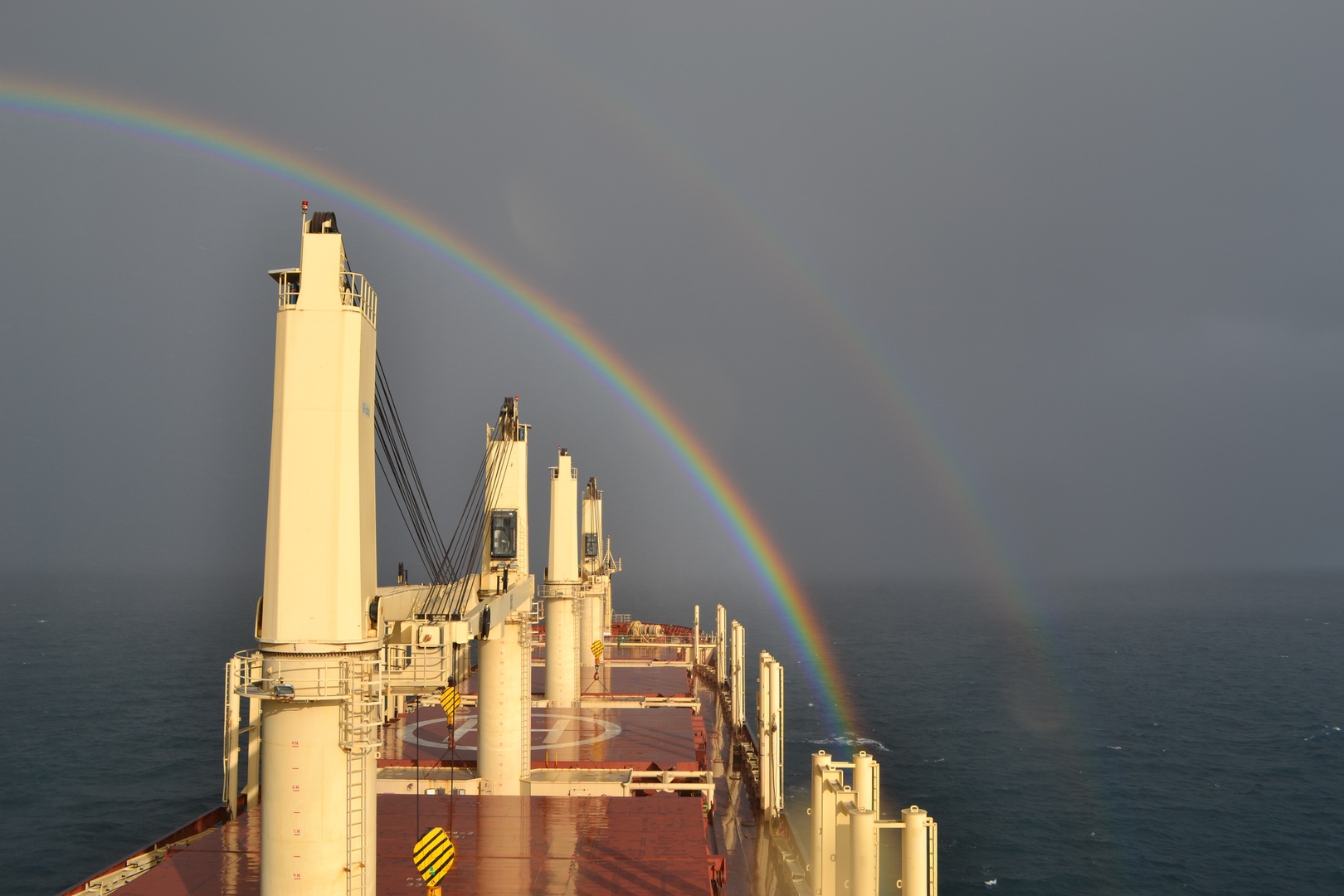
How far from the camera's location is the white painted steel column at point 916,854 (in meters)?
18.1

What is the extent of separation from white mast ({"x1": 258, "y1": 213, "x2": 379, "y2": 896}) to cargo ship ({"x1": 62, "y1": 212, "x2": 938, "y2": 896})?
1.7 inches

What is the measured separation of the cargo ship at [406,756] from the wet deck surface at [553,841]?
12 cm

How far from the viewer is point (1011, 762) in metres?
87.1

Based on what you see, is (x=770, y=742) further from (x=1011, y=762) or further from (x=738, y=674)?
(x=1011, y=762)

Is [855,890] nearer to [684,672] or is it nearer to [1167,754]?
[684,672]

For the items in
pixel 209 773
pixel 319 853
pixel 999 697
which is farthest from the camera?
pixel 999 697

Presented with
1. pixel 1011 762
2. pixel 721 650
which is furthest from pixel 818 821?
pixel 1011 762

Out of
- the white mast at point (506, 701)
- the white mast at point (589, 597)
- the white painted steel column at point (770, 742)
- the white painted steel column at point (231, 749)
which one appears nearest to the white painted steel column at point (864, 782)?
the white mast at point (506, 701)

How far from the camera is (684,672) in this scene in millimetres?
86750

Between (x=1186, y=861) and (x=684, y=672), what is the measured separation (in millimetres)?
40808

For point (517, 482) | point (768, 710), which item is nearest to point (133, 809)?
point (517, 482)

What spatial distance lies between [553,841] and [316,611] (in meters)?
14.4

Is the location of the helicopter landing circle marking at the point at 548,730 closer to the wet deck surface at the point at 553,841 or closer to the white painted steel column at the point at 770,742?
the wet deck surface at the point at 553,841

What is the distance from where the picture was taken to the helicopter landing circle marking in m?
50.1
